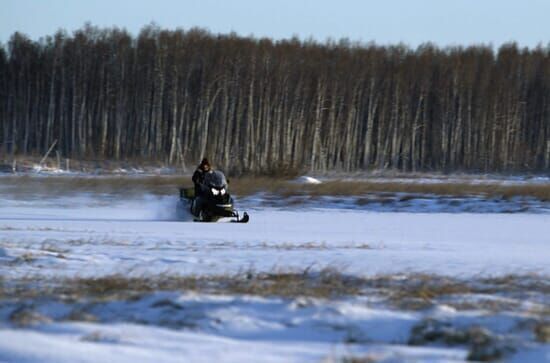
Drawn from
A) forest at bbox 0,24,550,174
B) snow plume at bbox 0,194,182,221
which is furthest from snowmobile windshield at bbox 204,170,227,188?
forest at bbox 0,24,550,174

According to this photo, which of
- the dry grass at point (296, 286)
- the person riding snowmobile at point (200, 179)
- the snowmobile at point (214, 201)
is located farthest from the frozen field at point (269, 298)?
the person riding snowmobile at point (200, 179)

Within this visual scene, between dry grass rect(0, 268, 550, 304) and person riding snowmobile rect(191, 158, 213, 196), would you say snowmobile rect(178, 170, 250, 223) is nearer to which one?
person riding snowmobile rect(191, 158, 213, 196)

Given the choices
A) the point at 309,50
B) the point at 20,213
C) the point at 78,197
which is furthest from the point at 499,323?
the point at 309,50

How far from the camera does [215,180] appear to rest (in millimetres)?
24906

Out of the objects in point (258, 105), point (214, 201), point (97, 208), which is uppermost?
point (258, 105)

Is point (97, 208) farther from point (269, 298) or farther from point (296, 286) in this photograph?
point (269, 298)

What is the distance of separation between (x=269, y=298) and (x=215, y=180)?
14.5m

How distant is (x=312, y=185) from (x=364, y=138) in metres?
34.5

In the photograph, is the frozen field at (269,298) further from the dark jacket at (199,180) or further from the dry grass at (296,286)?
the dark jacket at (199,180)

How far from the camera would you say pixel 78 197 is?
119 ft

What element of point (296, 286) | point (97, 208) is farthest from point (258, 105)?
point (296, 286)

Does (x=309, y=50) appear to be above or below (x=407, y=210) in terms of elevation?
above

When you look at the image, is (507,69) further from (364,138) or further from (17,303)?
(17,303)

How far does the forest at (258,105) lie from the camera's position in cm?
7019
